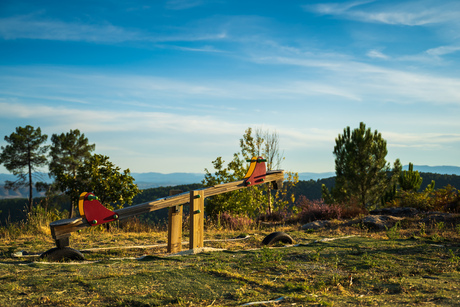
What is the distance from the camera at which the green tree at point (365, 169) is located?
80.5 ft

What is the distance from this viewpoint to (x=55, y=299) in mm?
3354

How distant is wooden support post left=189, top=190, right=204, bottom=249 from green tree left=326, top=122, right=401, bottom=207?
19.6 meters

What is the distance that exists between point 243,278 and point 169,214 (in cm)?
267

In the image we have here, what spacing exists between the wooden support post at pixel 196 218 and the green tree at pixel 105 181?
7.12 m

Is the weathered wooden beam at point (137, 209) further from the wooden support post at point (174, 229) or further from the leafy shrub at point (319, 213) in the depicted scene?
the leafy shrub at point (319, 213)

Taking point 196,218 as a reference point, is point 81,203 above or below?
above

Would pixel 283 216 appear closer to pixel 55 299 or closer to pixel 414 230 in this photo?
pixel 414 230

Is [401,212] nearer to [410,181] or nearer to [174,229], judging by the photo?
[174,229]

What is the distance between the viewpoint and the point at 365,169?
80.9ft

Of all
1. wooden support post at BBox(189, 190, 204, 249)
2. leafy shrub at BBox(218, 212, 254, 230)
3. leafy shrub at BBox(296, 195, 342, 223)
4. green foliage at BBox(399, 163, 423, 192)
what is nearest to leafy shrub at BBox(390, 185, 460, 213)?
leafy shrub at BBox(296, 195, 342, 223)

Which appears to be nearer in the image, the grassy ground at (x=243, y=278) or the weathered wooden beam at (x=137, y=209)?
the grassy ground at (x=243, y=278)

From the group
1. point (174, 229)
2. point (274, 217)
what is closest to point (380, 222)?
point (274, 217)

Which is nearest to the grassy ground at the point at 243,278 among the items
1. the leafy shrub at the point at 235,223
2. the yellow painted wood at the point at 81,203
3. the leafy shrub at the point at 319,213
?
the yellow painted wood at the point at 81,203

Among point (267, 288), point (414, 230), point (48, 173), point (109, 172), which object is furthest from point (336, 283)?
point (48, 173)
